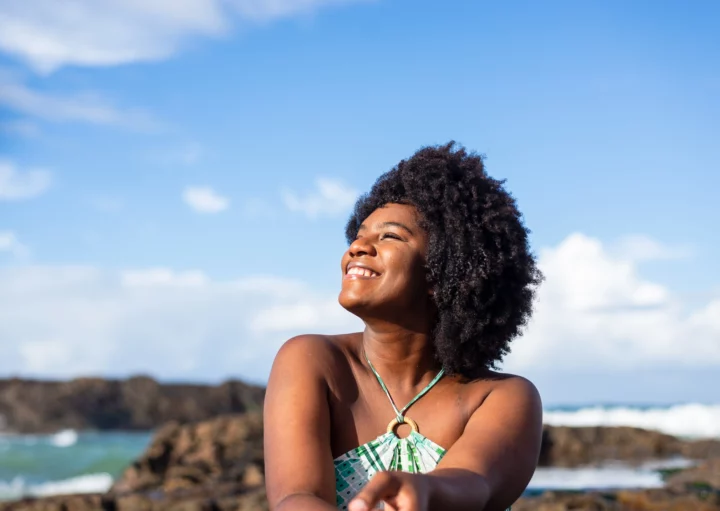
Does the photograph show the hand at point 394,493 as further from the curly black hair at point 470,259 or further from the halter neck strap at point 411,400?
the curly black hair at point 470,259

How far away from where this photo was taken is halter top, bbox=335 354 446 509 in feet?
10.1

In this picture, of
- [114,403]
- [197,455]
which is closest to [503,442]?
[197,455]

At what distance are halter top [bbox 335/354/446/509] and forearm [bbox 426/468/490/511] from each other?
12.8 inches

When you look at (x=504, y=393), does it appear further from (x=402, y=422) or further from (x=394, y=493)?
(x=394, y=493)

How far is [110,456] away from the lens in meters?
29.8

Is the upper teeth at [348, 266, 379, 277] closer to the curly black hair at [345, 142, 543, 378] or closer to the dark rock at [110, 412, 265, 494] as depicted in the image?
the curly black hair at [345, 142, 543, 378]

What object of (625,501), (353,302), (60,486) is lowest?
(625,501)

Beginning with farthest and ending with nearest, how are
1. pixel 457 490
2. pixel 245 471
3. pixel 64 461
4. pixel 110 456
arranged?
pixel 110 456 < pixel 64 461 < pixel 245 471 < pixel 457 490

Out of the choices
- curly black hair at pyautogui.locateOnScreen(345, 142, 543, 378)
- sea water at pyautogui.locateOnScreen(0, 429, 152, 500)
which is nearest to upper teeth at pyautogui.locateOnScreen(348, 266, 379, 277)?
curly black hair at pyautogui.locateOnScreen(345, 142, 543, 378)

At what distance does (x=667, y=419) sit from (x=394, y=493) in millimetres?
35559

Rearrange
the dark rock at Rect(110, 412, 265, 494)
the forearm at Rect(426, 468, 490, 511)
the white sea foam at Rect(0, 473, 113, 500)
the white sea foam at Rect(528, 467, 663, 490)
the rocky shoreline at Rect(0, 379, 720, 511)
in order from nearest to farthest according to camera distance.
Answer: the forearm at Rect(426, 468, 490, 511), the rocky shoreline at Rect(0, 379, 720, 511), the white sea foam at Rect(528, 467, 663, 490), the dark rock at Rect(110, 412, 265, 494), the white sea foam at Rect(0, 473, 113, 500)

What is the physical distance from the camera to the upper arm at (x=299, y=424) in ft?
9.43

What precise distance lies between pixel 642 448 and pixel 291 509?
19257 mm

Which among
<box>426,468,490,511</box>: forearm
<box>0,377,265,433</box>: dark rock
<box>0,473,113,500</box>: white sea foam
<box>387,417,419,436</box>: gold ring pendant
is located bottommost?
<box>426,468,490,511</box>: forearm
